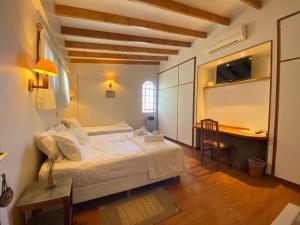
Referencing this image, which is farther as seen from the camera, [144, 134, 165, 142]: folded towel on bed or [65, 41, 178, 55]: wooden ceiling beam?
[65, 41, 178, 55]: wooden ceiling beam

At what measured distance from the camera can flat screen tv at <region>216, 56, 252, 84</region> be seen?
3188mm

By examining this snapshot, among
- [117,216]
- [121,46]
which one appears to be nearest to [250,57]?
[121,46]

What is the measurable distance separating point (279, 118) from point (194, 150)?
2134mm

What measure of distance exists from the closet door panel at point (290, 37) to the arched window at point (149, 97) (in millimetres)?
4323

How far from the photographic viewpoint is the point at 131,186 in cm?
209

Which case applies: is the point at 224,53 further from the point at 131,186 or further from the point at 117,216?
the point at 117,216

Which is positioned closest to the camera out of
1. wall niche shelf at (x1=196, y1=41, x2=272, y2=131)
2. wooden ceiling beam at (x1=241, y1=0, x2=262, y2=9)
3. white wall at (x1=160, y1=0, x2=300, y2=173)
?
white wall at (x1=160, y1=0, x2=300, y2=173)

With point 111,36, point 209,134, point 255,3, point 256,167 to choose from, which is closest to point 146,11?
point 111,36

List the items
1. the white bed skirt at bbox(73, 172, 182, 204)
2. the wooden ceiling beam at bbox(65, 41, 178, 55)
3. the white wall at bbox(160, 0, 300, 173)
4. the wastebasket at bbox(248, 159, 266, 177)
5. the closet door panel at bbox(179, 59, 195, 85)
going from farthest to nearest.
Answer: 1. the closet door panel at bbox(179, 59, 195, 85)
2. the wooden ceiling beam at bbox(65, 41, 178, 55)
3. the wastebasket at bbox(248, 159, 266, 177)
4. the white wall at bbox(160, 0, 300, 173)
5. the white bed skirt at bbox(73, 172, 182, 204)

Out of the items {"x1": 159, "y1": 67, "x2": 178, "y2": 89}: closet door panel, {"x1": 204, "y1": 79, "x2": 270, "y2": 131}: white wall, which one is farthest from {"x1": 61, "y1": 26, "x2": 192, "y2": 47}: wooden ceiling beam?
{"x1": 204, "y1": 79, "x2": 270, "y2": 131}: white wall

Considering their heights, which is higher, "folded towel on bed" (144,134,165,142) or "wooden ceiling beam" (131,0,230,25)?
"wooden ceiling beam" (131,0,230,25)

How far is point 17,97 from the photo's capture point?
130cm

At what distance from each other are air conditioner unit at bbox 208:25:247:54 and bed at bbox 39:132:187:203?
2.42m

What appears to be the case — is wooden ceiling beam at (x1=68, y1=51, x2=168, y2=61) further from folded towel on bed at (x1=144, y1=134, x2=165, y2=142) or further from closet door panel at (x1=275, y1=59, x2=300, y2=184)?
closet door panel at (x1=275, y1=59, x2=300, y2=184)
